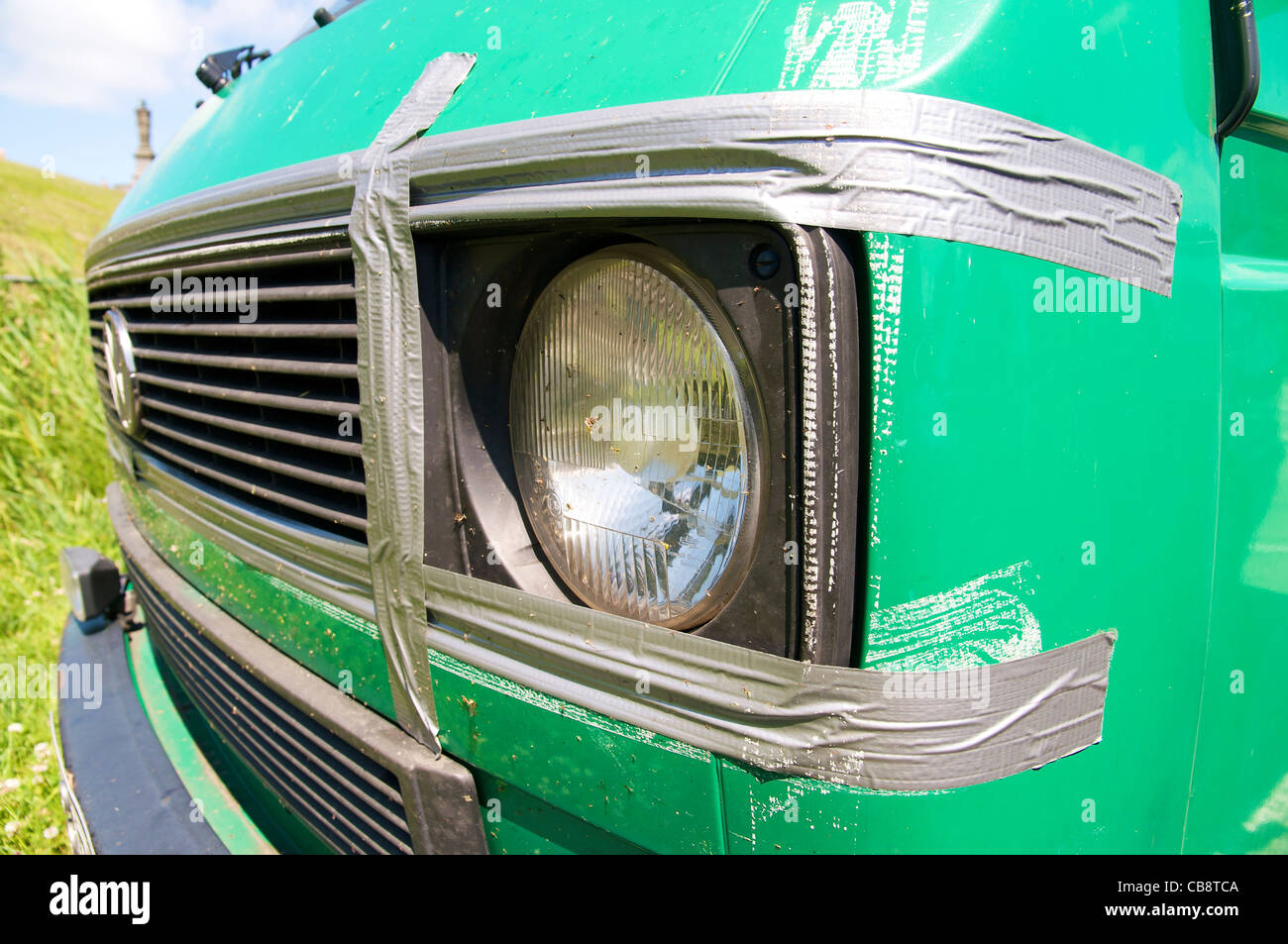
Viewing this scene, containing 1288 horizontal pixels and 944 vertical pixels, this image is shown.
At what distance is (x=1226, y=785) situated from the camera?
1167mm

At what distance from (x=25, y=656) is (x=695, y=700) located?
3.68m

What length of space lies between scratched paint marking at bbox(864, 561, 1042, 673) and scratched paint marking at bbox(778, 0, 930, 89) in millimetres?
526

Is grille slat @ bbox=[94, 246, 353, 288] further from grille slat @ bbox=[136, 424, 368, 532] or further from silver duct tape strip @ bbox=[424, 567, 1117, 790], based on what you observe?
silver duct tape strip @ bbox=[424, 567, 1117, 790]

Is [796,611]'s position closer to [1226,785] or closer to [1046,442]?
[1046,442]

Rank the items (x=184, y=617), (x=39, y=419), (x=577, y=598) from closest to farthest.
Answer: (x=577, y=598) < (x=184, y=617) < (x=39, y=419)

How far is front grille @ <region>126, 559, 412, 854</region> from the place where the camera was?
4.56 feet

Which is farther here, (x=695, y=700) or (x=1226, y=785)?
(x=1226, y=785)

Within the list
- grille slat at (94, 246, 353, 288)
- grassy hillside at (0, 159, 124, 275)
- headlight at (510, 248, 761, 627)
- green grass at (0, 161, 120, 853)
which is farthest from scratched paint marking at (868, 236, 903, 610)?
grassy hillside at (0, 159, 124, 275)

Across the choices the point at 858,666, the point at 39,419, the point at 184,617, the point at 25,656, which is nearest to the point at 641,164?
the point at 858,666

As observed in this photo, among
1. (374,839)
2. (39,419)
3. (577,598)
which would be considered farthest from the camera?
(39,419)

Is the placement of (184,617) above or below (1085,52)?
below

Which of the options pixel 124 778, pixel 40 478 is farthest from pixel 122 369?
pixel 40 478

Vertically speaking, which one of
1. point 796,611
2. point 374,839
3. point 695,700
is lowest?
point 374,839

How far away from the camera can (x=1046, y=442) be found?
0.87 meters
